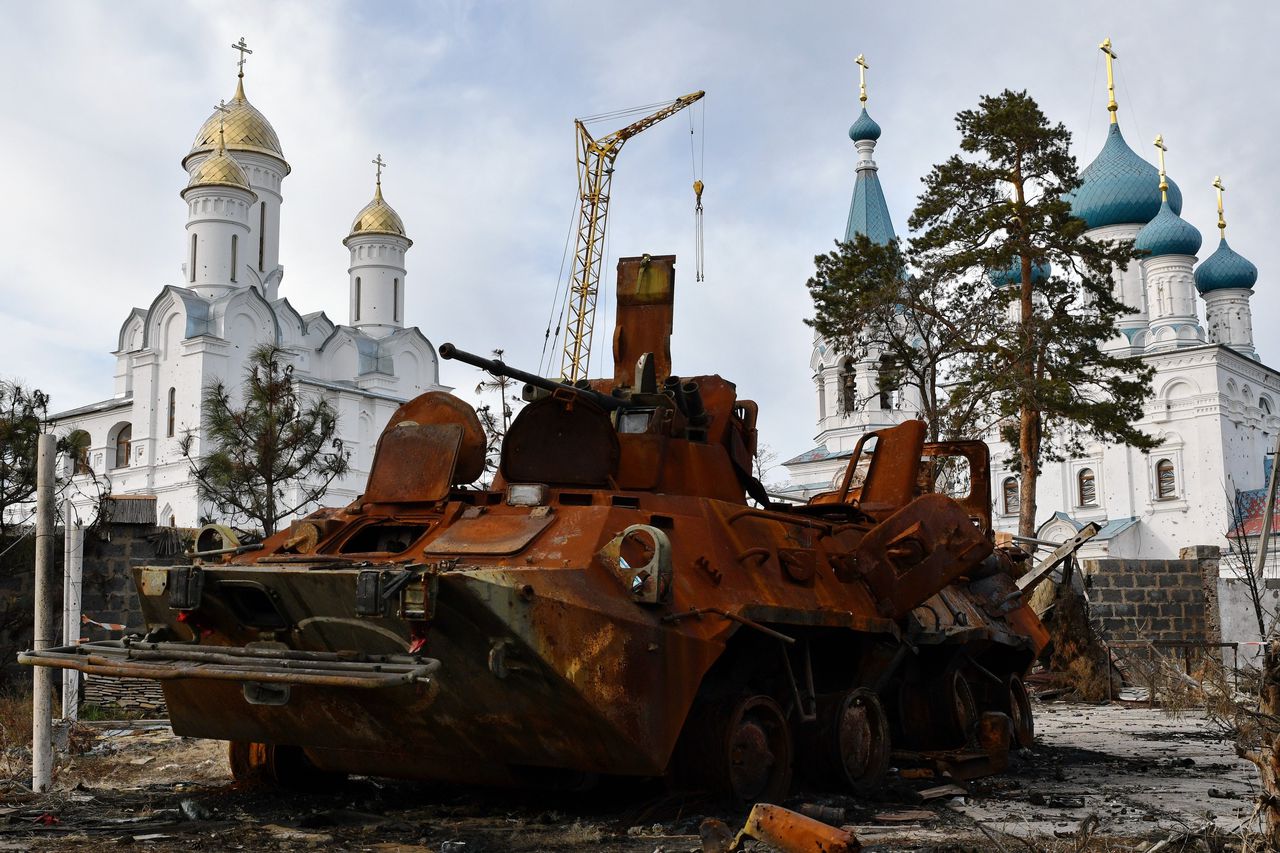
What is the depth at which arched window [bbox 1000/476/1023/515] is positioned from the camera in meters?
58.6

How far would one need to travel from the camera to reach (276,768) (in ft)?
30.1

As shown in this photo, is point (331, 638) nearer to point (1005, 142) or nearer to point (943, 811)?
point (943, 811)

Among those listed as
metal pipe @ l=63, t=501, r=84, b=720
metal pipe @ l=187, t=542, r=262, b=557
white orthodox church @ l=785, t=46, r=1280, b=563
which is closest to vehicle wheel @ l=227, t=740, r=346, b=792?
metal pipe @ l=187, t=542, r=262, b=557

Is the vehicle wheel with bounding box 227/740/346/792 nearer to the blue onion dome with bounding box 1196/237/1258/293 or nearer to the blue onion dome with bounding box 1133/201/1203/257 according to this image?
the blue onion dome with bounding box 1133/201/1203/257

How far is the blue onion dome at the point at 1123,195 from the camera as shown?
56.8 metres

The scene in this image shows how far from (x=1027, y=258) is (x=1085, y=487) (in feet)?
114

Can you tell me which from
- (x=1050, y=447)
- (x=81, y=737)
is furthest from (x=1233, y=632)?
(x=81, y=737)

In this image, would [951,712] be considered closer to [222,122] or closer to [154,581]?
[154,581]

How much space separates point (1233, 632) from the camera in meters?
25.7

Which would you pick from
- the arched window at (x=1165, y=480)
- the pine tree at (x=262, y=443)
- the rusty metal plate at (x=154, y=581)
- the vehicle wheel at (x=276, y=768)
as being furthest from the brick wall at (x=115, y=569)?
the arched window at (x=1165, y=480)

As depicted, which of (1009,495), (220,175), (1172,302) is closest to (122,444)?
(220,175)

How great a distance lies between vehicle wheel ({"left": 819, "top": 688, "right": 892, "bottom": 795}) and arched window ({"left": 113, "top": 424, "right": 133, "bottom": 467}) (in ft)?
166

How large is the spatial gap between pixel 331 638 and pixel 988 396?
65.6 feet

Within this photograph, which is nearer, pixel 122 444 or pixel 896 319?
pixel 896 319
